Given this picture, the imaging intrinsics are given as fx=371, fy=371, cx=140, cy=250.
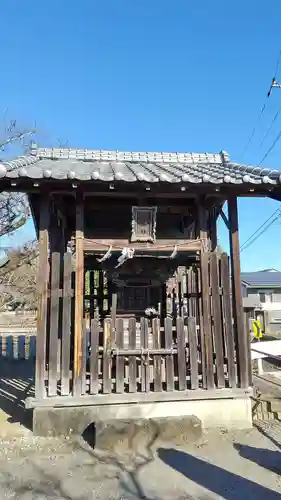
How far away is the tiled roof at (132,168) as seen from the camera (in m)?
5.79

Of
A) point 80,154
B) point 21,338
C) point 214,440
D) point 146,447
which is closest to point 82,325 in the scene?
point 146,447

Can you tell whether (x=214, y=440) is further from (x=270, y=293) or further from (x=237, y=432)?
(x=270, y=293)

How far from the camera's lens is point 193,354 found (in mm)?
6137

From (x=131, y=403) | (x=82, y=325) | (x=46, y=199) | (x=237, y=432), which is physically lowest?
(x=237, y=432)

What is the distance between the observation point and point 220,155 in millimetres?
9125

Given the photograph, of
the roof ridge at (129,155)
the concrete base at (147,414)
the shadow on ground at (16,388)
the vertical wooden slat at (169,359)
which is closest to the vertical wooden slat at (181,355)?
the vertical wooden slat at (169,359)

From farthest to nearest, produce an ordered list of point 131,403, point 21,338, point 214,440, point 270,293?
point 270,293
point 21,338
point 131,403
point 214,440

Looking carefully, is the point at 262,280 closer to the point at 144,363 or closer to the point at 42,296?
the point at 144,363

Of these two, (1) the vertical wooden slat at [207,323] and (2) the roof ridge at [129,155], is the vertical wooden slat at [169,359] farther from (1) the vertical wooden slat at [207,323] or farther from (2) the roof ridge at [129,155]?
(2) the roof ridge at [129,155]

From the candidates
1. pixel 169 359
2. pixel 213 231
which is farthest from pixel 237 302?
pixel 213 231

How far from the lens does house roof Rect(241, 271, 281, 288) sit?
35.3 metres

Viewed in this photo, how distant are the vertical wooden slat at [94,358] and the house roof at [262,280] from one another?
103 feet

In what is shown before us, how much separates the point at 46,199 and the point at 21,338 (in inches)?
374

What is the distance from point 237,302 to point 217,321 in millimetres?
476
